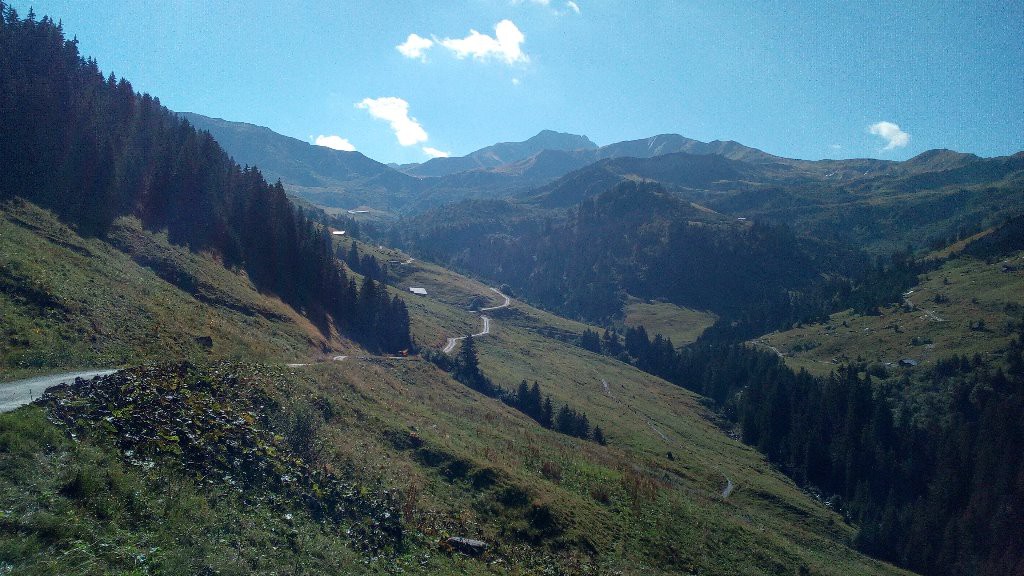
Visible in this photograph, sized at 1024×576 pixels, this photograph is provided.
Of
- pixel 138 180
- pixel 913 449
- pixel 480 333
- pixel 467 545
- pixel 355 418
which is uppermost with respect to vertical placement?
pixel 138 180

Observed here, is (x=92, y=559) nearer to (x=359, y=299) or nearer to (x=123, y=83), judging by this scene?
(x=359, y=299)

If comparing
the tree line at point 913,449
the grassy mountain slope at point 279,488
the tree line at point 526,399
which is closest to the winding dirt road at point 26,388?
the grassy mountain slope at point 279,488

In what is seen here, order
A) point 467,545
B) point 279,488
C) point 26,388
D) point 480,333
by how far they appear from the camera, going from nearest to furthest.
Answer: point 279,488, point 26,388, point 467,545, point 480,333

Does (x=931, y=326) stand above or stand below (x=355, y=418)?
above

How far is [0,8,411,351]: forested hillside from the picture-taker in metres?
57.3

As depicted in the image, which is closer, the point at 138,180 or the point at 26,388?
the point at 26,388

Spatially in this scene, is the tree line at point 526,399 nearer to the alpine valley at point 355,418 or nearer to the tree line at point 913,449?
the alpine valley at point 355,418

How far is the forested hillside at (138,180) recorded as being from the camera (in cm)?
5731

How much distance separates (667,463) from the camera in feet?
221

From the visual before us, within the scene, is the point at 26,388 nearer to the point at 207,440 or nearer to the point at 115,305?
the point at 207,440

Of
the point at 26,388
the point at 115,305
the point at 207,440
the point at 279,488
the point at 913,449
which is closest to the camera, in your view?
the point at 207,440

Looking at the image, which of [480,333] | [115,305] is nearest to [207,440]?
[115,305]

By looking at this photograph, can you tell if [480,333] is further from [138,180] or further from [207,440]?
[207,440]

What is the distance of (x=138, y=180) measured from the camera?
74.3m
